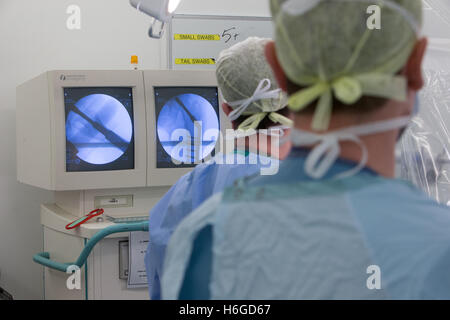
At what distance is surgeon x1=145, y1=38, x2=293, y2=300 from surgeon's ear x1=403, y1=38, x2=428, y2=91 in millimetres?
672

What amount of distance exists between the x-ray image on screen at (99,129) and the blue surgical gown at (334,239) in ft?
5.37

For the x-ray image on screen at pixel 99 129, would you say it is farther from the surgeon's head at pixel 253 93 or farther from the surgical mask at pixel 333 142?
the surgical mask at pixel 333 142

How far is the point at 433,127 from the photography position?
151cm

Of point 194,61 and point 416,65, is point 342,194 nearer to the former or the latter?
point 416,65

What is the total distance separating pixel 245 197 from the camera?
79 centimetres

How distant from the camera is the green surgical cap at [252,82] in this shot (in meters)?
1.57

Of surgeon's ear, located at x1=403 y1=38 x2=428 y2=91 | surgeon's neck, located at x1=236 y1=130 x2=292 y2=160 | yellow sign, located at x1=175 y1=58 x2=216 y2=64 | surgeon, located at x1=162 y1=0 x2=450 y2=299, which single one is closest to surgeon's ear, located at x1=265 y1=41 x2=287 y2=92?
surgeon, located at x1=162 y1=0 x2=450 y2=299

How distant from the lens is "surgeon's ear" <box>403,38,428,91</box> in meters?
0.78

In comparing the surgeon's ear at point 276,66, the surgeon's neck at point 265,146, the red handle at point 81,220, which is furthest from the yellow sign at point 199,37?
the surgeon's ear at point 276,66

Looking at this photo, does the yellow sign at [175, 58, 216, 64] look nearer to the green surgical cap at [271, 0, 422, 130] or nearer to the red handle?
the red handle

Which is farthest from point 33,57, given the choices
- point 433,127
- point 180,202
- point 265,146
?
point 433,127

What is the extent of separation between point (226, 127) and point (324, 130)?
1725 millimetres

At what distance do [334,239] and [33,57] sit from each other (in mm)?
2831

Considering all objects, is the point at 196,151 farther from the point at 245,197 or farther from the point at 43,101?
the point at 245,197
